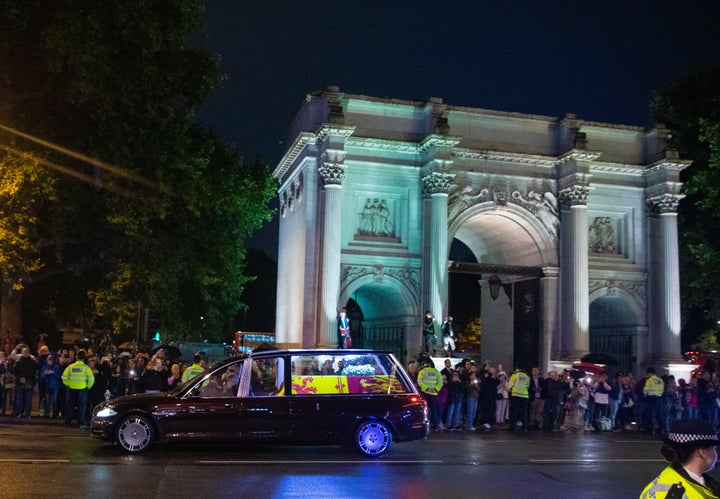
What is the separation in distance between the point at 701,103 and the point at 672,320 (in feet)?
36.0

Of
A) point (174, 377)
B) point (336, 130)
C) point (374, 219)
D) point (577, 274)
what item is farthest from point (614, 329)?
point (174, 377)

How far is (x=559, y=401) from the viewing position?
22.3 metres

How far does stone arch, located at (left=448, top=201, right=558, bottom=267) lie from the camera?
33.3 meters

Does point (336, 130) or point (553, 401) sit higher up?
point (336, 130)

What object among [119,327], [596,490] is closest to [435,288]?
[119,327]

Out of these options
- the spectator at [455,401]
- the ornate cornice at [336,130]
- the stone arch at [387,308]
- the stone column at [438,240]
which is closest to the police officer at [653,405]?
the spectator at [455,401]

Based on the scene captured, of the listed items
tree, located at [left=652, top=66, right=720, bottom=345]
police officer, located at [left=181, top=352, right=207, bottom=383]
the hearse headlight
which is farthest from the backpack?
the hearse headlight

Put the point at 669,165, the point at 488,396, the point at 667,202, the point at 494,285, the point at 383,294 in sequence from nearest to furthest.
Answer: the point at 488,396, the point at 669,165, the point at 667,202, the point at 383,294, the point at 494,285

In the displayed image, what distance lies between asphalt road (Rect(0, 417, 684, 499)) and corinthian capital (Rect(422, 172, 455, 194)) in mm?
16104

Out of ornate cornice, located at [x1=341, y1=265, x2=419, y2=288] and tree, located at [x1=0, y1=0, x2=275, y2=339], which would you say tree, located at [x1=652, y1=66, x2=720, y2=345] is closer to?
ornate cornice, located at [x1=341, y1=265, x2=419, y2=288]

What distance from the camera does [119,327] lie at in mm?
25453

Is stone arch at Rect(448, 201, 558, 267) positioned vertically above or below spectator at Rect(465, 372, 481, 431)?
above

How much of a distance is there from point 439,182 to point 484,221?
15.2 ft

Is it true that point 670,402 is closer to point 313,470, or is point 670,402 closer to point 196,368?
point 196,368
